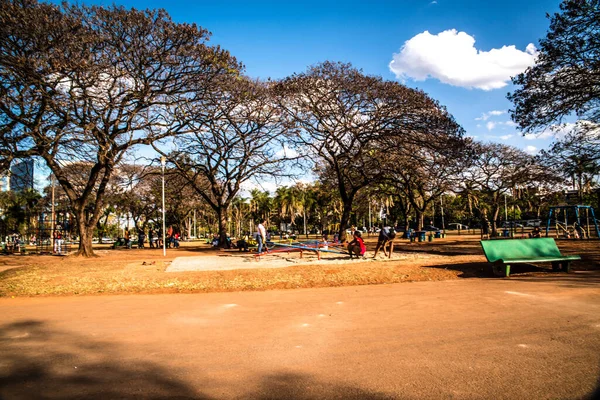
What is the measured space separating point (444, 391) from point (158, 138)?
60.0ft

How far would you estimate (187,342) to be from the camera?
17.4 ft

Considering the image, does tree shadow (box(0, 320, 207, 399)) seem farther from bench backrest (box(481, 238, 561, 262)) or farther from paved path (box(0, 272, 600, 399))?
bench backrest (box(481, 238, 561, 262))

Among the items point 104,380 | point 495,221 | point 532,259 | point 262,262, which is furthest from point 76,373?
point 495,221

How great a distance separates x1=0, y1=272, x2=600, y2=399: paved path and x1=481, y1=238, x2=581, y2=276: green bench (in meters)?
2.50

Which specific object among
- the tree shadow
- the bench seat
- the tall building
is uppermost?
the tall building

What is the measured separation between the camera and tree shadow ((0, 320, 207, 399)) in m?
3.72

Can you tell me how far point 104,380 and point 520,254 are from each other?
37.0 feet

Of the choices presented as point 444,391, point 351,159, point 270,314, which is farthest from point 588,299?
point 351,159

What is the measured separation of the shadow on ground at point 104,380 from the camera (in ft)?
12.0

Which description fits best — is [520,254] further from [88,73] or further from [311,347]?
[88,73]

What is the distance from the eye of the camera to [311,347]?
499 centimetres

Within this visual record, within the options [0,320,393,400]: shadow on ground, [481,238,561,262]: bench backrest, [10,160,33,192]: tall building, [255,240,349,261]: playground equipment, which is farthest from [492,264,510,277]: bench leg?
[10,160,33,192]: tall building

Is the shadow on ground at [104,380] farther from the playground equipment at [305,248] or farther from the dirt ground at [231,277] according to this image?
the playground equipment at [305,248]

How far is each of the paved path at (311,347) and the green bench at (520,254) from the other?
2.50 meters
